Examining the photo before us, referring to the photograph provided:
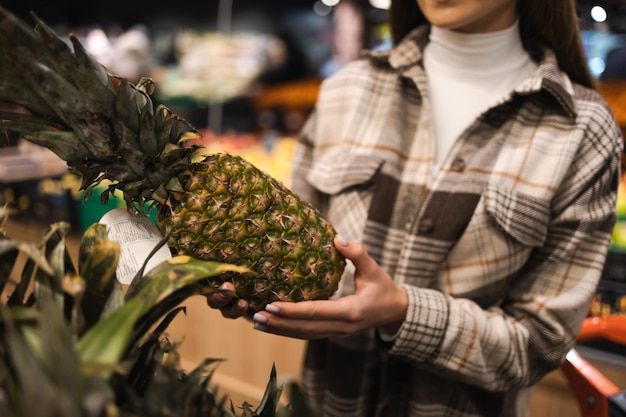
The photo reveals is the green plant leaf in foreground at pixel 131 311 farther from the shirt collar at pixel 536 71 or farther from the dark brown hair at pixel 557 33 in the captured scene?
the dark brown hair at pixel 557 33

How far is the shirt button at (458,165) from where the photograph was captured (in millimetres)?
1440

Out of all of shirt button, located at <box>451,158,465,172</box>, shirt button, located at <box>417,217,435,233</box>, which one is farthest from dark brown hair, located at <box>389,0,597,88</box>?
shirt button, located at <box>417,217,435,233</box>

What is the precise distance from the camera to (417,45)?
5.19 ft

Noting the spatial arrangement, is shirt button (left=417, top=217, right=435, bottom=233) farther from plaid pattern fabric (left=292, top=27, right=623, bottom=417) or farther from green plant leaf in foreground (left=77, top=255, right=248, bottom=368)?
green plant leaf in foreground (left=77, top=255, right=248, bottom=368)

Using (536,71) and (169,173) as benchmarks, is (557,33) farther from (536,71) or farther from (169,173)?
(169,173)

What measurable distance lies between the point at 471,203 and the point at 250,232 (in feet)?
1.81

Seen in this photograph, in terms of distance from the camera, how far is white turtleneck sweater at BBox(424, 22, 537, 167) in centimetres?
149

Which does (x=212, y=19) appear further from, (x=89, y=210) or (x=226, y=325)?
(x=226, y=325)

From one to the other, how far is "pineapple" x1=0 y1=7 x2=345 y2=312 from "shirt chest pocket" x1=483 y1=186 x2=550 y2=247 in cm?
40

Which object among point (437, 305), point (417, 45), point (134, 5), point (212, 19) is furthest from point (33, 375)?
point (134, 5)

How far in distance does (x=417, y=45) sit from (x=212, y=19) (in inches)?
105

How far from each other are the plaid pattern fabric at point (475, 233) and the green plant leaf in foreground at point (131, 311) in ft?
2.10

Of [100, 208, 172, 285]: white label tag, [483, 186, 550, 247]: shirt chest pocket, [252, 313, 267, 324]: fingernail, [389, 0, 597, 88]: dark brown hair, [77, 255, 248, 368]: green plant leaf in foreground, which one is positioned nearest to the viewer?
[77, 255, 248, 368]: green plant leaf in foreground

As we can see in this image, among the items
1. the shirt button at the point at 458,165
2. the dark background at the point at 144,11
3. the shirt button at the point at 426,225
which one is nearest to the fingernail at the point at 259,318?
the shirt button at the point at 426,225
